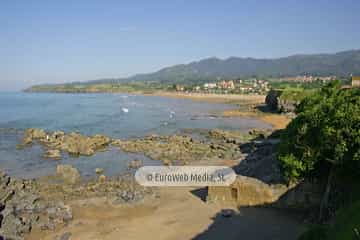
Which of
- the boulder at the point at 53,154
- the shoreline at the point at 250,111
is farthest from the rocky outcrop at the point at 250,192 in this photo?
the shoreline at the point at 250,111

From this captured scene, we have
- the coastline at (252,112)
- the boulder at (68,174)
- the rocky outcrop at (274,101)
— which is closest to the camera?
the boulder at (68,174)

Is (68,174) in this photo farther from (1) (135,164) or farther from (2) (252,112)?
(2) (252,112)

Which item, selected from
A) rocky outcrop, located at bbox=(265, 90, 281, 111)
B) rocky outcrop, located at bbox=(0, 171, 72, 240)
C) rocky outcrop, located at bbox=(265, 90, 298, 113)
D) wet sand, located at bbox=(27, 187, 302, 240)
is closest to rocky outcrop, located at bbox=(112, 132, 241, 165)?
wet sand, located at bbox=(27, 187, 302, 240)

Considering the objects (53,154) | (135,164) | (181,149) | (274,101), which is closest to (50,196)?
(135,164)

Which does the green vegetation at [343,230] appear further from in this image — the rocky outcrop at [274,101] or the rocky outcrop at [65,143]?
the rocky outcrop at [274,101]

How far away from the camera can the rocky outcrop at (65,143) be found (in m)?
33.7

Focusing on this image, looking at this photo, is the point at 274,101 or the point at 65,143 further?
the point at 274,101

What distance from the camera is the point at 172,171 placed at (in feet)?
81.1

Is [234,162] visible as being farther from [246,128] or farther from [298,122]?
[246,128]

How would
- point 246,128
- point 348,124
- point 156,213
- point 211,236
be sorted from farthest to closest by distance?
point 246,128, point 156,213, point 211,236, point 348,124

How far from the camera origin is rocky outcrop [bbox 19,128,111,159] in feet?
111

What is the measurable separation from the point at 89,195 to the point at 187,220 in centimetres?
761

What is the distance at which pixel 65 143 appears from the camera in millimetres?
37156

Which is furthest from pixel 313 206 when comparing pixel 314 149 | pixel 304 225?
pixel 314 149
